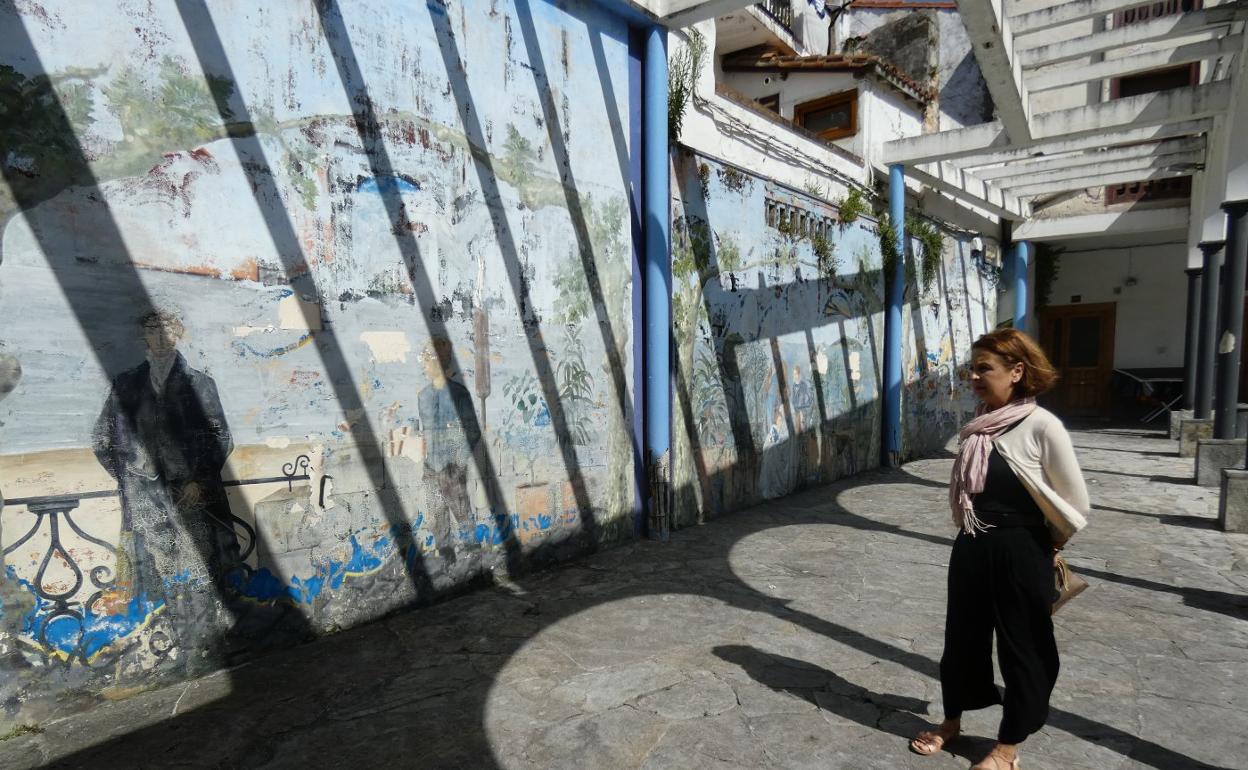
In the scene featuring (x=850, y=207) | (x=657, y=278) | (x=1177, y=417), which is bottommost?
(x=1177, y=417)

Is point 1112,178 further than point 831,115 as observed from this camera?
Yes

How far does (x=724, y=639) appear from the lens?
Answer: 12.0 feet

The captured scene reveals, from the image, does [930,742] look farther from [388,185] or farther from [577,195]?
[577,195]

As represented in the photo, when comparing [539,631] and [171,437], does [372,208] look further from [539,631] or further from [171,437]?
[539,631]

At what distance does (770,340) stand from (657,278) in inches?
86.1

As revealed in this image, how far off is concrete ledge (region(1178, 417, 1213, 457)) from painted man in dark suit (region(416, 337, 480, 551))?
10811mm

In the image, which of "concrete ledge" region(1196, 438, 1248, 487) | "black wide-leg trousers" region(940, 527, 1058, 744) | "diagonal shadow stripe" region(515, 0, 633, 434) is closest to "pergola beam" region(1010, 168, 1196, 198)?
"concrete ledge" region(1196, 438, 1248, 487)

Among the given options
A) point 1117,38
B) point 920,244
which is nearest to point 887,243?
point 920,244

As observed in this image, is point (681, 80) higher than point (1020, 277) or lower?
higher

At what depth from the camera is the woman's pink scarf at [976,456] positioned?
237 cm

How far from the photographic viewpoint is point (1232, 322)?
25.0ft

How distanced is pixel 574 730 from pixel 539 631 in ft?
3.38

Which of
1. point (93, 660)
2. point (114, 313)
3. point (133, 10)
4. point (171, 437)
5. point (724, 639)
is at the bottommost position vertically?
point (724, 639)

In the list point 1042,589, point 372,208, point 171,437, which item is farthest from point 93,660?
point 1042,589
